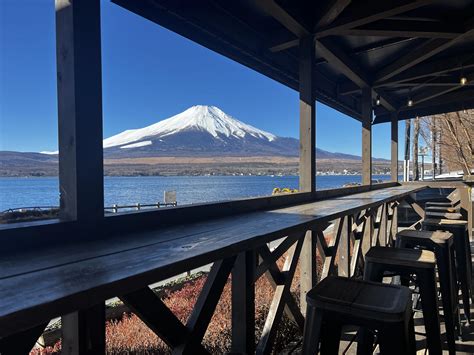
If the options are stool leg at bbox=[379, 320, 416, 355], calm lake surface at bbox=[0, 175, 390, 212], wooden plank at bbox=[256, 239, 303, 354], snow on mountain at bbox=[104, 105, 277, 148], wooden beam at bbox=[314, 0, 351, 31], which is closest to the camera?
stool leg at bbox=[379, 320, 416, 355]

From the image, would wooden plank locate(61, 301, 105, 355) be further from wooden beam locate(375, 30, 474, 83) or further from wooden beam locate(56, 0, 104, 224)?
wooden beam locate(375, 30, 474, 83)

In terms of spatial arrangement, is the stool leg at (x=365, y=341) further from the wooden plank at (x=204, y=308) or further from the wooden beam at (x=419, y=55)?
the wooden beam at (x=419, y=55)

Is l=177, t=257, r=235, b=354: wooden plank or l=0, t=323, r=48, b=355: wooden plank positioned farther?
l=177, t=257, r=235, b=354: wooden plank

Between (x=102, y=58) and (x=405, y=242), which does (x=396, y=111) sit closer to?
(x=405, y=242)

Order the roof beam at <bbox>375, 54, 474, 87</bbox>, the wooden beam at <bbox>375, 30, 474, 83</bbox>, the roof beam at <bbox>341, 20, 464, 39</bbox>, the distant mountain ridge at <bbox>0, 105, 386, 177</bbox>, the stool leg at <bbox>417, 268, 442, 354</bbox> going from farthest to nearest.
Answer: the distant mountain ridge at <bbox>0, 105, 386, 177</bbox>
the roof beam at <bbox>375, 54, 474, 87</bbox>
the wooden beam at <bbox>375, 30, 474, 83</bbox>
the roof beam at <bbox>341, 20, 464, 39</bbox>
the stool leg at <bbox>417, 268, 442, 354</bbox>

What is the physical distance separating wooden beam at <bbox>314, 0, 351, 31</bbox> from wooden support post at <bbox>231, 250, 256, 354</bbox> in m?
1.93

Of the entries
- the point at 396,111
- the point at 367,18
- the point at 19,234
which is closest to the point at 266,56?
the point at 367,18

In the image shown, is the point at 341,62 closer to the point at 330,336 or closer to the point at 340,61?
the point at 340,61

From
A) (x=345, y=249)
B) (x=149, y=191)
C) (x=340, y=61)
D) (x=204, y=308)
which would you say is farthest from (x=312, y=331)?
(x=149, y=191)

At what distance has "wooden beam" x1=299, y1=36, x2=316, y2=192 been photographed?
2.92 m

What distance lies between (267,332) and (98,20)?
159 centimetres

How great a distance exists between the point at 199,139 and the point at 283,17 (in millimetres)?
105698

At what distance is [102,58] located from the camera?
1434 millimetres

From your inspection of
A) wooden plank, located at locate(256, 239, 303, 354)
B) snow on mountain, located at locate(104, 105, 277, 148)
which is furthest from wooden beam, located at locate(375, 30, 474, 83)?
snow on mountain, located at locate(104, 105, 277, 148)
